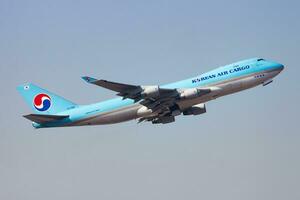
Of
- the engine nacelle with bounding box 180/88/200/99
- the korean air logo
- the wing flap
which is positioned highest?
the korean air logo

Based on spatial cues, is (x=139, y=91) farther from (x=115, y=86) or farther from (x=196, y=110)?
(x=196, y=110)

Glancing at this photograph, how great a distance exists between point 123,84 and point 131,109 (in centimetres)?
554

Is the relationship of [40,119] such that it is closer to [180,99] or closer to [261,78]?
[180,99]

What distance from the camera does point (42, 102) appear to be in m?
64.1

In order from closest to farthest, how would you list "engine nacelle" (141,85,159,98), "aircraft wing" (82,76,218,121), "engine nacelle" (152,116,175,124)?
"aircraft wing" (82,76,218,121), "engine nacelle" (141,85,159,98), "engine nacelle" (152,116,175,124)

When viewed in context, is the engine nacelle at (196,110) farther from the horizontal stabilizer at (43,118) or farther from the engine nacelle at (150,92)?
the horizontal stabilizer at (43,118)

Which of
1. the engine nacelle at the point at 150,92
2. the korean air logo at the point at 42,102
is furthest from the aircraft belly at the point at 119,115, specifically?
the korean air logo at the point at 42,102

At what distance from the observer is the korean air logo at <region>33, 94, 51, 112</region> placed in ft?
209

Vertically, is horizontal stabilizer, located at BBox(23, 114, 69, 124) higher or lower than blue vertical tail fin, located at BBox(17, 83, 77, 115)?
lower

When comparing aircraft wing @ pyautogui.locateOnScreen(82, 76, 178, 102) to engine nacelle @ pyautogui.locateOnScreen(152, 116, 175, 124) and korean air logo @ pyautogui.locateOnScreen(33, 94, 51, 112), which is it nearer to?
engine nacelle @ pyautogui.locateOnScreen(152, 116, 175, 124)

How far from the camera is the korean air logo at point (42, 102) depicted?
209 feet

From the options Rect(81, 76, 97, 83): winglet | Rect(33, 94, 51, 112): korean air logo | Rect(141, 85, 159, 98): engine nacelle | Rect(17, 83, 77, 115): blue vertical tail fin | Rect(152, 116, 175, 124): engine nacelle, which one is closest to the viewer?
Rect(81, 76, 97, 83): winglet

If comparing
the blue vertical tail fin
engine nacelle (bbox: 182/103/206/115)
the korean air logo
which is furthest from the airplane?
the korean air logo

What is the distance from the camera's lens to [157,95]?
5362 centimetres
